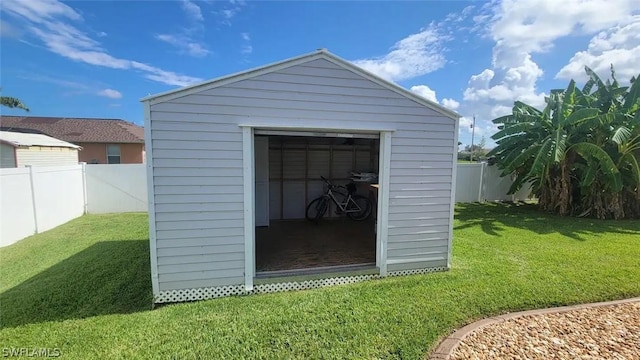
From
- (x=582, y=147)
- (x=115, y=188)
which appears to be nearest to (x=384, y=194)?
(x=582, y=147)

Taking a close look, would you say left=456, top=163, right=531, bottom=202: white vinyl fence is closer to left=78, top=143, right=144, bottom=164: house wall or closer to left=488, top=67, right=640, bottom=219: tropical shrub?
left=488, top=67, right=640, bottom=219: tropical shrub

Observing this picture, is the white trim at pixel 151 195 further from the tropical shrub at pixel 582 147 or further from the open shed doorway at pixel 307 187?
the tropical shrub at pixel 582 147

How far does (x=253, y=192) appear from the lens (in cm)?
370

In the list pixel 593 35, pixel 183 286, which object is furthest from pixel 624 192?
pixel 183 286

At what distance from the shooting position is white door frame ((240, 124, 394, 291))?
3557 mm

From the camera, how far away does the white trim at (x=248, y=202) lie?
11.6ft

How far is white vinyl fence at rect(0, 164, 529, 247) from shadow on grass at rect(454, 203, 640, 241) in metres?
1.84

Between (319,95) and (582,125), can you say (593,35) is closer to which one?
(582,125)

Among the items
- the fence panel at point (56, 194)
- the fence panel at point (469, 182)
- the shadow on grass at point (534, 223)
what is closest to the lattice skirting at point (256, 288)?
the shadow on grass at point (534, 223)

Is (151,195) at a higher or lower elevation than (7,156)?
lower

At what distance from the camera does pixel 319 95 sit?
374 centimetres

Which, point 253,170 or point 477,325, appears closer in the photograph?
point 477,325

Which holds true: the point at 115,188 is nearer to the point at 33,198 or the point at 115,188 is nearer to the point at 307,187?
the point at 33,198

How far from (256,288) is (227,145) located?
2.01 metres
